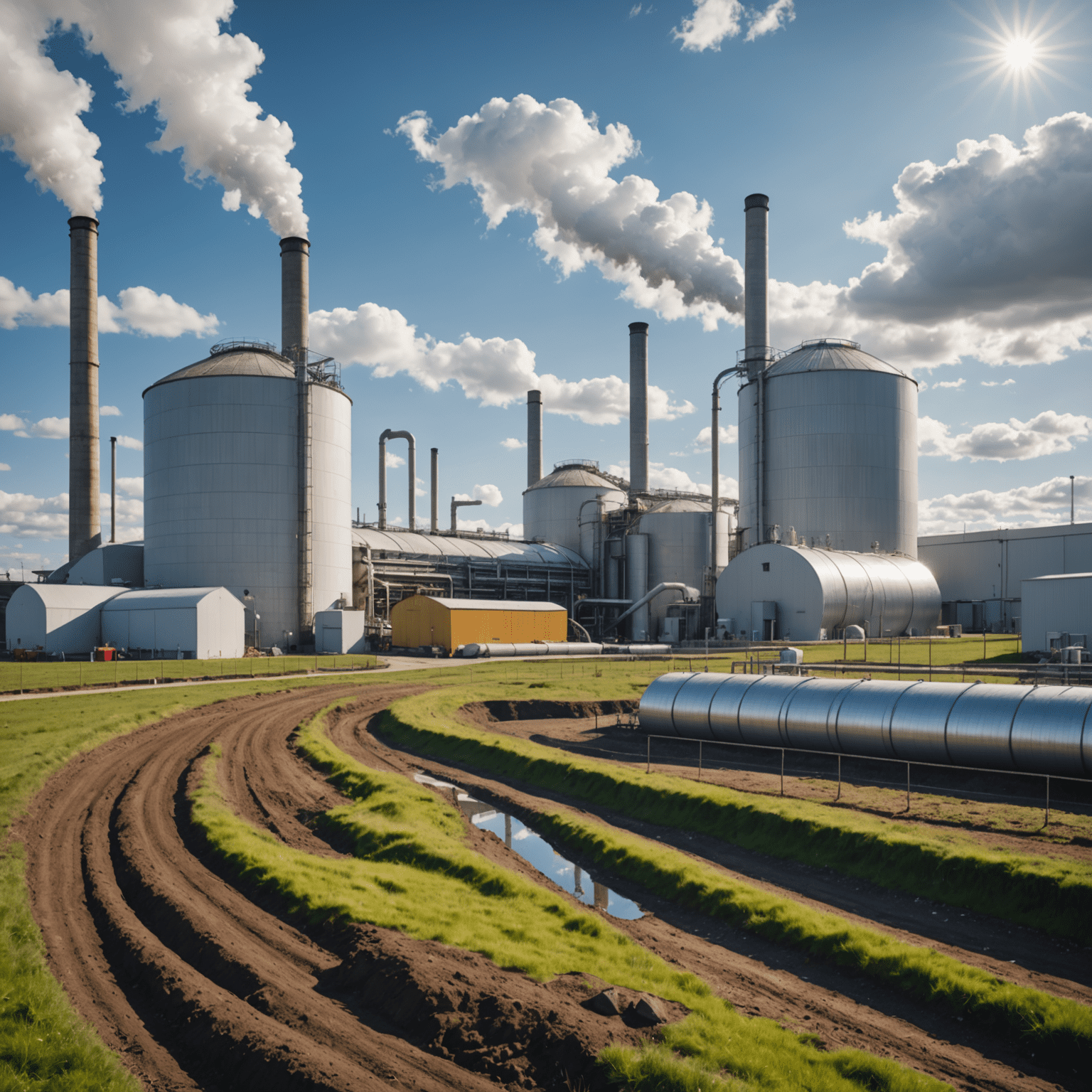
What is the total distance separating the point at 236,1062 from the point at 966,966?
32.9 feet

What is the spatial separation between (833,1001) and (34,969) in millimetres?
10789

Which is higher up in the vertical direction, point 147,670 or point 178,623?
point 178,623

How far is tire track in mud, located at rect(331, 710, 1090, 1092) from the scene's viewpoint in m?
9.51

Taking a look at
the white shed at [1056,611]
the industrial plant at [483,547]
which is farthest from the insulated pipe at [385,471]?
the white shed at [1056,611]

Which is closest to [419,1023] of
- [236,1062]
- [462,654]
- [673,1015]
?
[236,1062]

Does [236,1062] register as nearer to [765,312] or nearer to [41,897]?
[41,897]

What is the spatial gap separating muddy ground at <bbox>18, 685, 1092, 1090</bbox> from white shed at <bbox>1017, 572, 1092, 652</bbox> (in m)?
37.2

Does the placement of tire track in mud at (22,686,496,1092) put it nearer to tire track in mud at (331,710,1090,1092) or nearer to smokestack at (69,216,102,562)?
tire track in mud at (331,710,1090,1092)

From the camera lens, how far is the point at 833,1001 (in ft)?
36.7

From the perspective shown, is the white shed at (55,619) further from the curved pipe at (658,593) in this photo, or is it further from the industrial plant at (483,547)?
the curved pipe at (658,593)

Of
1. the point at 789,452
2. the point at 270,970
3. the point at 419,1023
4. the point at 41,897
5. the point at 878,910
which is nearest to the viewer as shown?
the point at 419,1023

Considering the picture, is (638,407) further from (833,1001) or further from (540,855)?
(833,1001)

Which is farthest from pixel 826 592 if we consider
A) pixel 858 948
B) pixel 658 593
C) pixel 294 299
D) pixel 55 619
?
pixel 55 619

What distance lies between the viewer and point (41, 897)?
43.4 feet
